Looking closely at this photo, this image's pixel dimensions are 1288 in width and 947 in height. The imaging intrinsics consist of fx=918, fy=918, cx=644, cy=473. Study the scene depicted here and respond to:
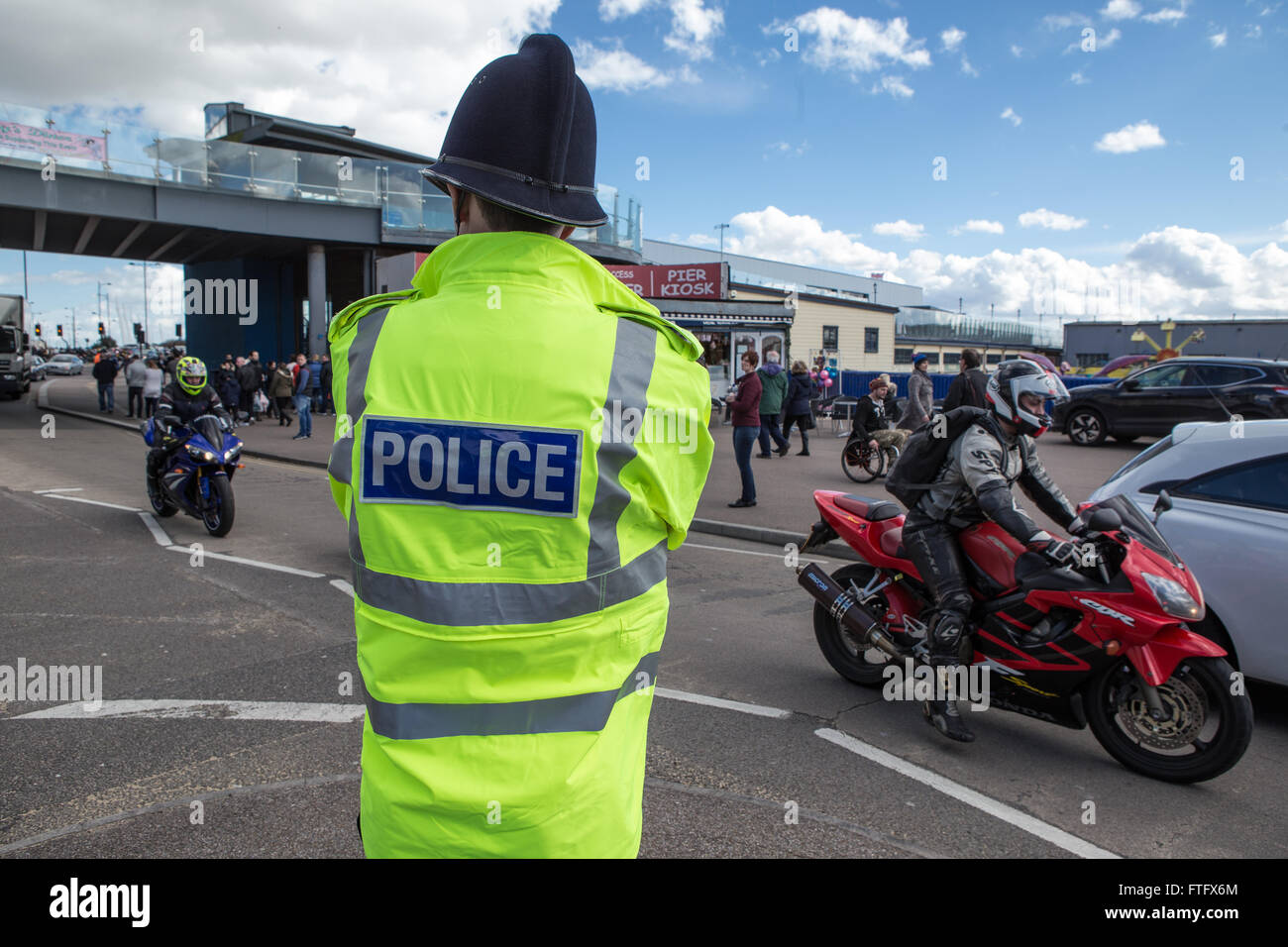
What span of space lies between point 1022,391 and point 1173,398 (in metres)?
15.2

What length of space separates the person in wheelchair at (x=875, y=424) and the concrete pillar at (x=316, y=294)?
1950cm

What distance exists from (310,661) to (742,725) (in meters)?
2.45

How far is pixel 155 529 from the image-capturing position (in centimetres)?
920

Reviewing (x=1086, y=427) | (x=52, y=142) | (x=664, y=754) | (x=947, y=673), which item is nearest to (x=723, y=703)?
(x=664, y=754)

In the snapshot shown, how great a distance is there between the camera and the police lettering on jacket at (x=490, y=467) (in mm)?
1306

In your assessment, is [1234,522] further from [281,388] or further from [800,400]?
[281,388]

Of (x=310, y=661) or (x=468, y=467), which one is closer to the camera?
(x=468, y=467)

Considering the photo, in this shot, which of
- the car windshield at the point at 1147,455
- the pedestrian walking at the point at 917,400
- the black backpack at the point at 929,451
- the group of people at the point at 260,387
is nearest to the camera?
the black backpack at the point at 929,451

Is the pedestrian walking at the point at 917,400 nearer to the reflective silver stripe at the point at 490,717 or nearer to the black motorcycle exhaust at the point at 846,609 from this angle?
the black motorcycle exhaust at the point at 846,609

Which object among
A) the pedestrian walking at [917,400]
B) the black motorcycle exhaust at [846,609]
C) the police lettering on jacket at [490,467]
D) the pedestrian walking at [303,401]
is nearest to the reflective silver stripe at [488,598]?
the police lettering on jacket at [490,467]

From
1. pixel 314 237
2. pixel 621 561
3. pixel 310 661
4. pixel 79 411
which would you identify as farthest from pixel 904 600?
pixel 79 411
